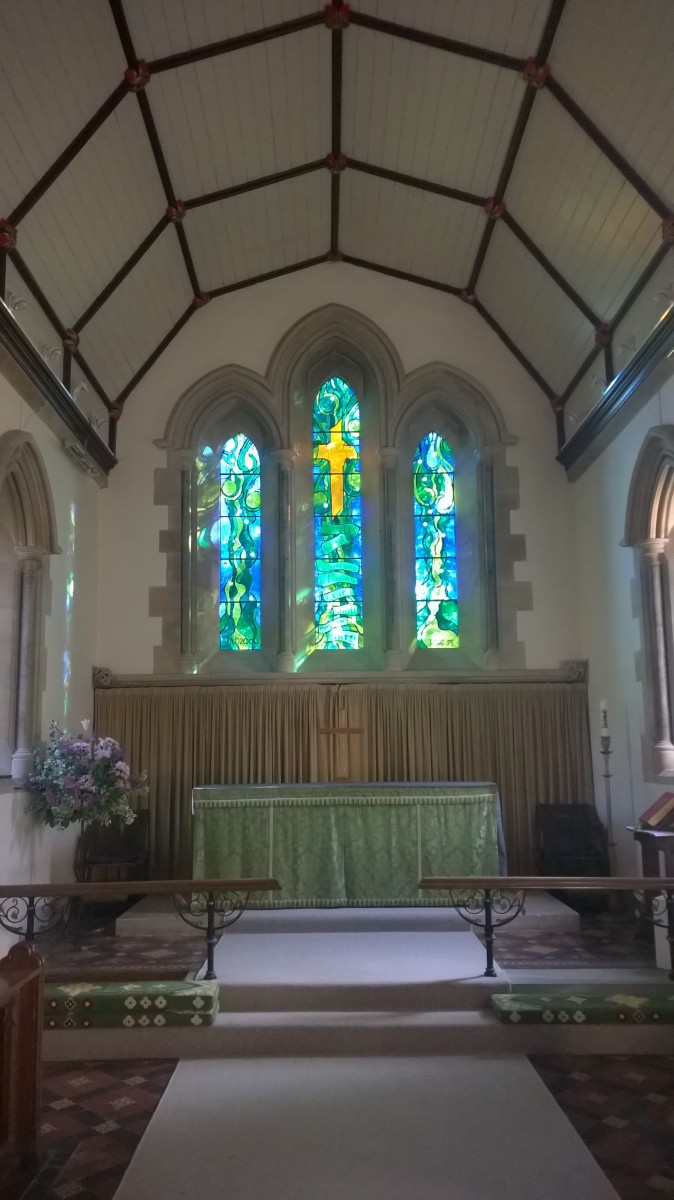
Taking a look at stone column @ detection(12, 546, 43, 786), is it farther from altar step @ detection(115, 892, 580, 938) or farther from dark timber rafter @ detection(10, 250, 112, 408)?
dark timber rafter @ detection(10, 250, 112, 408)

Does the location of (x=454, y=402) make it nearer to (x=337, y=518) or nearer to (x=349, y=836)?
(x=337, y=518)

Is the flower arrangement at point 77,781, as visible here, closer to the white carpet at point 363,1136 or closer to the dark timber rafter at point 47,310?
the white carpet at point 363,1136

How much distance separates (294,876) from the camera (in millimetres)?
7105

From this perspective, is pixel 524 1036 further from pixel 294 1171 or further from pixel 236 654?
pixel 236 654

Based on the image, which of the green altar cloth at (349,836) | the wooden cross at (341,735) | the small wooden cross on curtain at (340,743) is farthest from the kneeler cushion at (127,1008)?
the small wooden cross on curtain at (340,743)

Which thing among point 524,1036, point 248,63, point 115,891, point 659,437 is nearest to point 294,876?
point 115,891

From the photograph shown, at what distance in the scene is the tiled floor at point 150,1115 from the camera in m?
3.29

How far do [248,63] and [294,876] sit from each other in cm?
582

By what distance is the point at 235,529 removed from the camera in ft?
30.2

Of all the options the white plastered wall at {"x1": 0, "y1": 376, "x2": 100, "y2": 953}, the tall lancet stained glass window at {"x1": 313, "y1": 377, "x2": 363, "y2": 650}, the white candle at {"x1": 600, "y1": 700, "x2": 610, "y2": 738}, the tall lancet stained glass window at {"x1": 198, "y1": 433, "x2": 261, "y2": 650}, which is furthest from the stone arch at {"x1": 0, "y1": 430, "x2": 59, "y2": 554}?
the white candle at {"x1": 600, "y1": 700, "x2": 610, "y2": 738}

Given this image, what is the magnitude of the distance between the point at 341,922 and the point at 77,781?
2.10m

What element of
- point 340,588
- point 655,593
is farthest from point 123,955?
point 655,593

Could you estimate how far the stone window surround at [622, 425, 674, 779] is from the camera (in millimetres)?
6887

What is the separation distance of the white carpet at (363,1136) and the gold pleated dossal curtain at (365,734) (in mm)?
3977
